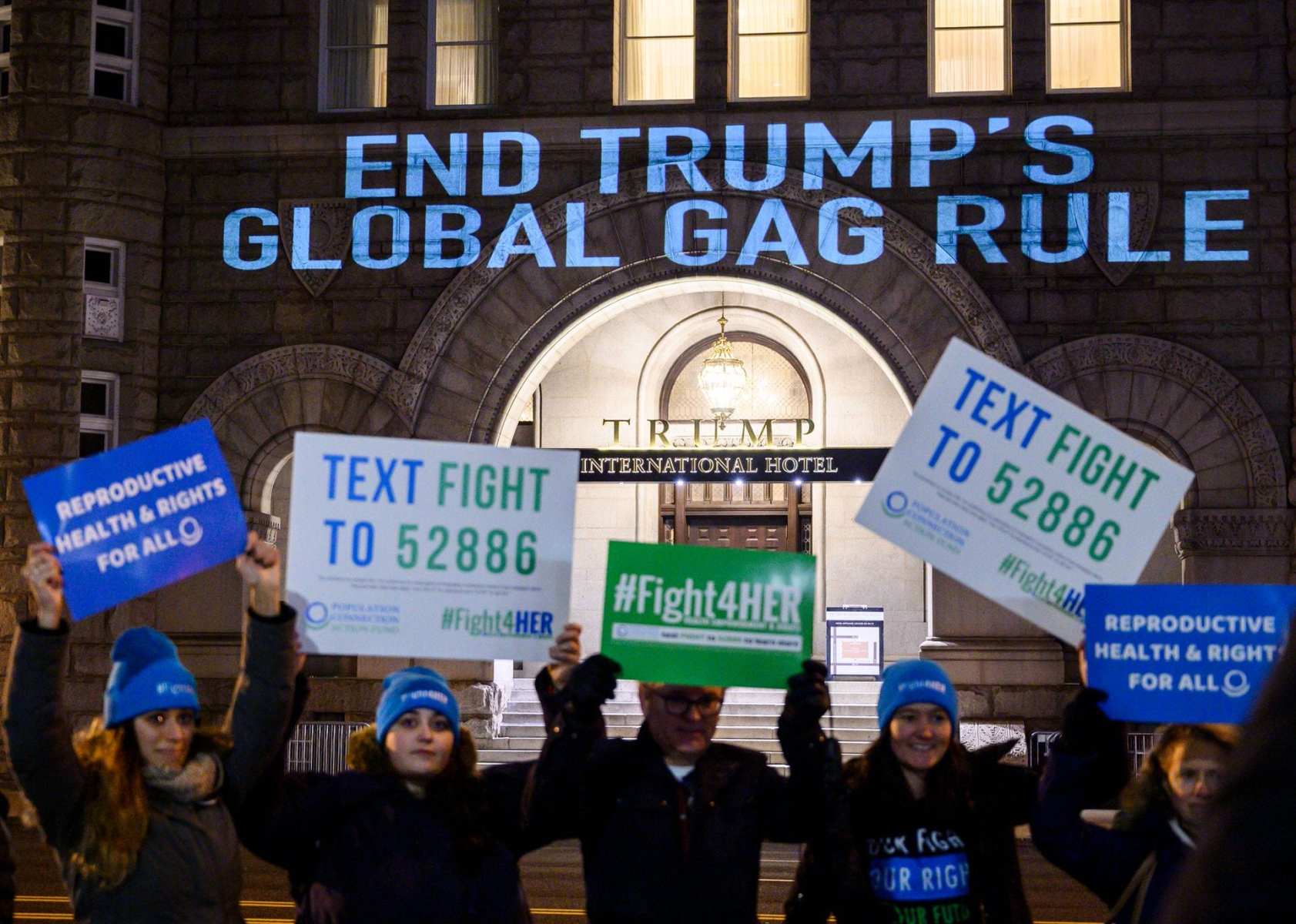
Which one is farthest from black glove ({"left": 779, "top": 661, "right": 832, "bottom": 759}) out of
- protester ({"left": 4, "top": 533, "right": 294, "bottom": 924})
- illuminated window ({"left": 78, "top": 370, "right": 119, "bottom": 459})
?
illuminated window ({"left": 78, "top": 370, "right": 119, "bottom": 459})

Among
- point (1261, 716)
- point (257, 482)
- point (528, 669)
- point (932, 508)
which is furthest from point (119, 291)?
point (1261, 716)

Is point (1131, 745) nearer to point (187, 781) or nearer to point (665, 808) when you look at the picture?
point (665, 808)

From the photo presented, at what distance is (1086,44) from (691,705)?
16.8 m

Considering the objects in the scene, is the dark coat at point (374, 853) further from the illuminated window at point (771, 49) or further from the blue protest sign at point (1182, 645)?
the illuminated window at point (771, 49)

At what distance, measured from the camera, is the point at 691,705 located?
221 inches

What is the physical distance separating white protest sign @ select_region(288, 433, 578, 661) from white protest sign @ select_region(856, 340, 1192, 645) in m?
1.18

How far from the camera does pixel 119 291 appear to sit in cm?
2092

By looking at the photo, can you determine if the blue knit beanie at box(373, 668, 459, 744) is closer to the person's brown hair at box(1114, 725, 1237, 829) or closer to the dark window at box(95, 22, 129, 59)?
the person's brown hair at box(1114, 725, 1237, 829)

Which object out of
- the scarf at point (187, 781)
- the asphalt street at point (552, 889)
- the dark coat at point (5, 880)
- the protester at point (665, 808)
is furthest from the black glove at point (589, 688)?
the asphalt street at point (552, 889)

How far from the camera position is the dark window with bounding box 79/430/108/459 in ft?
67.3

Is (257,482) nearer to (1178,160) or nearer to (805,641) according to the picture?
(1178,160)

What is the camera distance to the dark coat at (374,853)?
487 centimetres

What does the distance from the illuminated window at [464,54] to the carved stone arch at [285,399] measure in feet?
11.5

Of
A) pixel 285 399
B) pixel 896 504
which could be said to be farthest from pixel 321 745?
pixel 896 504
